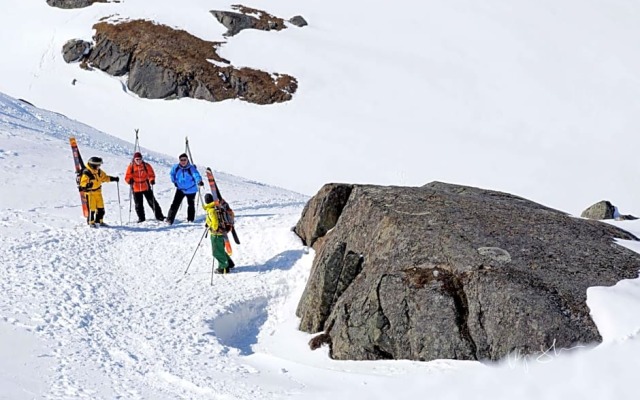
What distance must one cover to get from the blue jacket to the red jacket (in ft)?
2.31

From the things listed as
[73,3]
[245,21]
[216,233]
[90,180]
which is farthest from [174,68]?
[216,233]

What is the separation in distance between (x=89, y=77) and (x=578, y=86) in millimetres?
37614

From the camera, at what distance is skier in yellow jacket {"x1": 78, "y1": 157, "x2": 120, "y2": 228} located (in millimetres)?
16906

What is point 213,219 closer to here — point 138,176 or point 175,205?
point 175,205

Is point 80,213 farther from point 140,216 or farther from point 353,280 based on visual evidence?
point 353,280

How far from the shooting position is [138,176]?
59.3 feet

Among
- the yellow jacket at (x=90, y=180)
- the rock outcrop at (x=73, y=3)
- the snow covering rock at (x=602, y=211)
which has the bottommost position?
the yellow jacket at (x=90, y=180)

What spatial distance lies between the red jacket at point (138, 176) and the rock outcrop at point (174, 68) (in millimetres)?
32188

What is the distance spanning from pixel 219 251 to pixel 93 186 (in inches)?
169

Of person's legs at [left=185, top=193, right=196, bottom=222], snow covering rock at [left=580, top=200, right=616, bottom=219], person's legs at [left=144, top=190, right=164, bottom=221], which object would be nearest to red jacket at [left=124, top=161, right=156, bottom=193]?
person's legs at [left=144, top=190, right=164, bottom=221]

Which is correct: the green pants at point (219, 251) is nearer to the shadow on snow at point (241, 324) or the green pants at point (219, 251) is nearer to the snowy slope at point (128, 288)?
the snowy slope at point (128, 288)

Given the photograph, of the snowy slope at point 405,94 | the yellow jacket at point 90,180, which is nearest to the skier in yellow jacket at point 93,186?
the yellow jacket at point 90,180

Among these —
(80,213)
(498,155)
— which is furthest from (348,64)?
(80,213)

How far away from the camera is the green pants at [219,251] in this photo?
1471 cm
